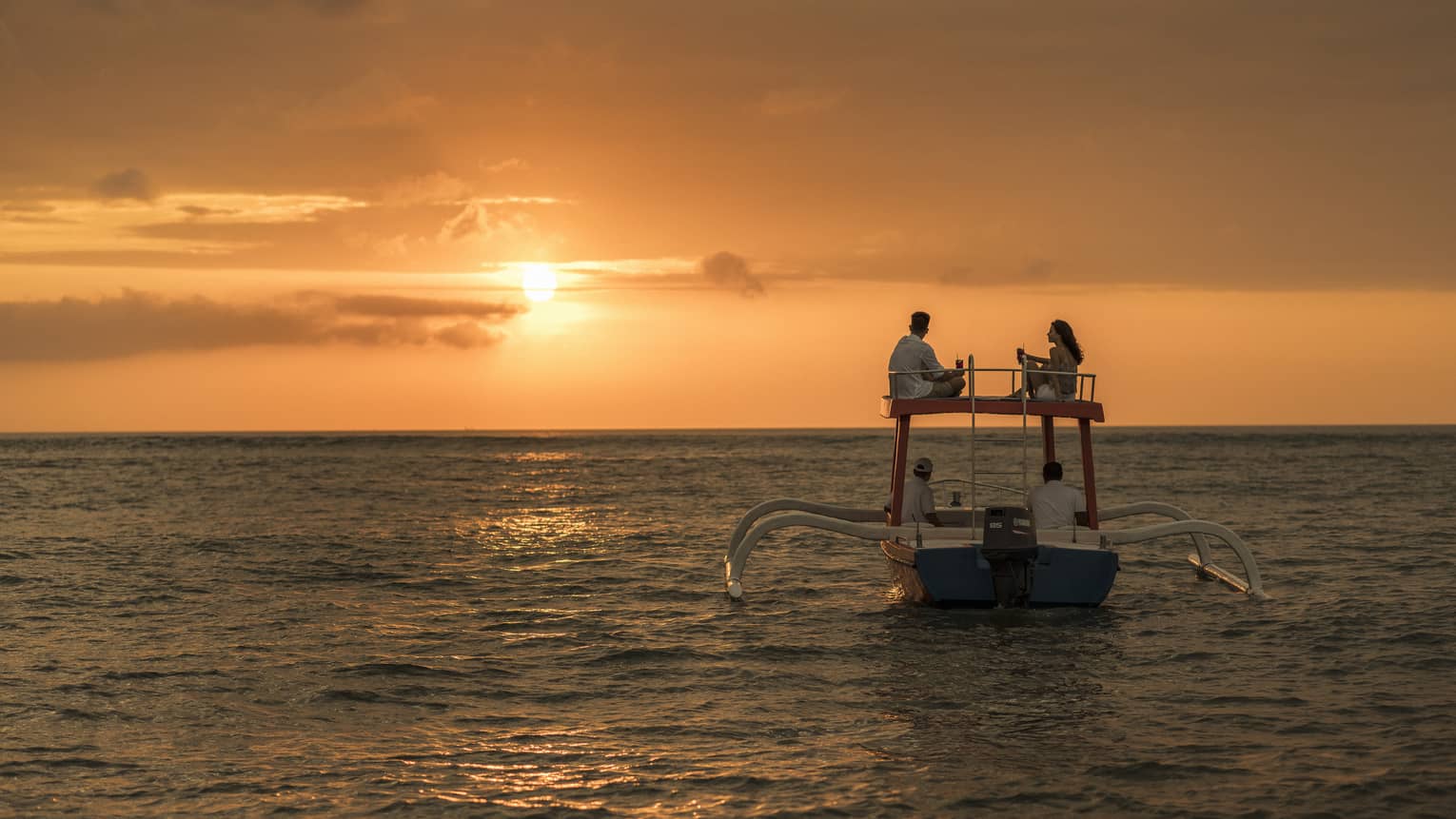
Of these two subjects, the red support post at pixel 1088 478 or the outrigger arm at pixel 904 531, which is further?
the red support post at pixel 1088 478

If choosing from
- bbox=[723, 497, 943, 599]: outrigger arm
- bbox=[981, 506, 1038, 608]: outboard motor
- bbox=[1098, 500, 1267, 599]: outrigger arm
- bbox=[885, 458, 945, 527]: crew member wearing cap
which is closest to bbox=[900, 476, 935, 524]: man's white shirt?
bbox=[885, 458, 945, 527]: crew member wearing cap

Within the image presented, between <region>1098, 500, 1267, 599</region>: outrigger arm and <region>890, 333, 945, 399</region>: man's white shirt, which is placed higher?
<region>890, 333, 945, 399</region>: man's white shirt

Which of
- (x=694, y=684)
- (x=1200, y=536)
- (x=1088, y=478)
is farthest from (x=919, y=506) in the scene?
(x=1200, y=536)

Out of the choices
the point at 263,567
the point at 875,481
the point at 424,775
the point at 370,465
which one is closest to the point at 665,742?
the point at 424,775

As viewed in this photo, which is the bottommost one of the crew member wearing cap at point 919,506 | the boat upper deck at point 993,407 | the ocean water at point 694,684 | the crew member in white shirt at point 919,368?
the ocean water at point 694,684

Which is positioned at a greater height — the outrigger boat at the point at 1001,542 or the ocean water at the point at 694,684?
the outrigger boat at the point at 1001,542

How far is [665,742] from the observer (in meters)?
13.7

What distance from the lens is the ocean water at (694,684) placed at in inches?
474

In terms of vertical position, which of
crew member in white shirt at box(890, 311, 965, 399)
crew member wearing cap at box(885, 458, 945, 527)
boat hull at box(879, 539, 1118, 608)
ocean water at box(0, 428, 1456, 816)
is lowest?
ocean water at box(0, 428, 1456, 816)

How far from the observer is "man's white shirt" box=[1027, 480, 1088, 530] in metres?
21.5

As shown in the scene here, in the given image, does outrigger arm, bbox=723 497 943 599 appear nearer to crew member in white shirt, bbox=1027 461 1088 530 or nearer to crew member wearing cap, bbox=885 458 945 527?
crew member wearing cap, bbox=885 458 945 527

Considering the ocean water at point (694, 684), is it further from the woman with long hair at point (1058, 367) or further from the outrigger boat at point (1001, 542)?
the woman with long hair at point (1058, 367)

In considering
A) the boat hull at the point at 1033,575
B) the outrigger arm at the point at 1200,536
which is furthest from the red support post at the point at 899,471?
the outrigger arm at the point at 1200,536

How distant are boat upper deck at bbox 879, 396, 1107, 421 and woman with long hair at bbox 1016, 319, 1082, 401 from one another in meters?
0.25
